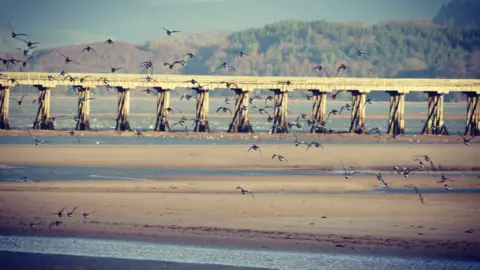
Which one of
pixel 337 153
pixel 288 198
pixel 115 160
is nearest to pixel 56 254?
pixel 288 198

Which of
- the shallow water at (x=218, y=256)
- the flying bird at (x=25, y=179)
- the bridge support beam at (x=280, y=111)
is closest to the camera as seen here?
the shallow water at (x=218, y=256)

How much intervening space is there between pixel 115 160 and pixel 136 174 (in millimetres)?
6459

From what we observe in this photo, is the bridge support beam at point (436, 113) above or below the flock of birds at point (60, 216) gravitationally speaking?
above

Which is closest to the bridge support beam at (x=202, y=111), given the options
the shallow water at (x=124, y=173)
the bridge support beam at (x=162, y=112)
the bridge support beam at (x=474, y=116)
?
the bridge support beam at (x=162, y=112)

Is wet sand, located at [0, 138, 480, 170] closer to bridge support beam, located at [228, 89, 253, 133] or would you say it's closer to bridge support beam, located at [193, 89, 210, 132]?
bridge support beam, located at [228, 89, 253, 133]

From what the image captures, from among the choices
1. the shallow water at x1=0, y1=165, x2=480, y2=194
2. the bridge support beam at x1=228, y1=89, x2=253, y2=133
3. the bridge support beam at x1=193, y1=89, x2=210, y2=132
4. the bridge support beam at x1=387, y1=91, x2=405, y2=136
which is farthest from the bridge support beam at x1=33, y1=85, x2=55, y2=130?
the shallow water at x1=0, y1=165, x2=480, y2=194

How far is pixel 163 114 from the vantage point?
69.2 meters

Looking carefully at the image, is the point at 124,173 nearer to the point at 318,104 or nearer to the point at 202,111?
the point at 202,111

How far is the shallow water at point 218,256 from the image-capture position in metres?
22.5

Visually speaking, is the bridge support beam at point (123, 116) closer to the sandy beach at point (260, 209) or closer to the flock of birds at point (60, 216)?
the sandy beach at point (260, 209)

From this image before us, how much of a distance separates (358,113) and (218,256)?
48.7m

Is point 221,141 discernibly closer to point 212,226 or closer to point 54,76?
point 54,76

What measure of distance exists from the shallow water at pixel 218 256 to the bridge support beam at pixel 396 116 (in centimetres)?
4854

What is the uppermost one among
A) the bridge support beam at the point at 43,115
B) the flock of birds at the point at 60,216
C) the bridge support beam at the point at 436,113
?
the bridge support beam at the point at 436,113
